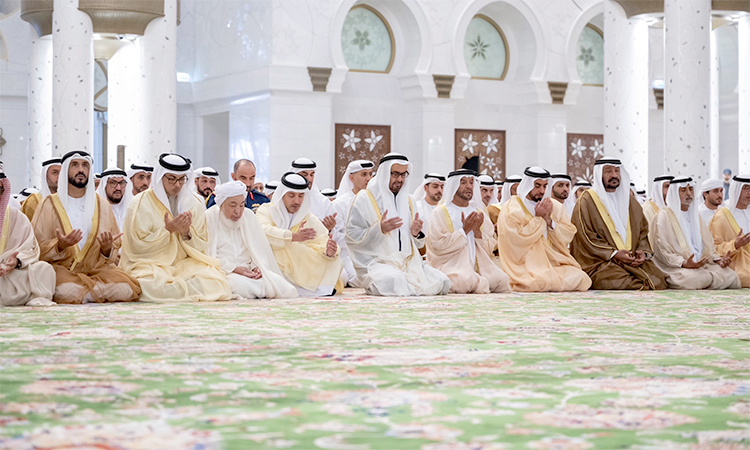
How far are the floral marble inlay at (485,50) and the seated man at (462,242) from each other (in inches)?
282

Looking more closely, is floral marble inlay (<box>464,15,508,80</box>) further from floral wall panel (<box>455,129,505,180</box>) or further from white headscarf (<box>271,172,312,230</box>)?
white headscarf (<box>271,172,312,230</box>)

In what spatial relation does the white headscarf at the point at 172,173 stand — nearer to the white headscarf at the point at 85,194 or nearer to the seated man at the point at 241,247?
the seated man at the point at 241,247

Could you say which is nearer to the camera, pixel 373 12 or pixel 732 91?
pixel 373 12

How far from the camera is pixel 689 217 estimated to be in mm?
7922

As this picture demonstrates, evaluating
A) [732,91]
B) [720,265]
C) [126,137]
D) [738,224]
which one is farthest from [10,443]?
[732,91]

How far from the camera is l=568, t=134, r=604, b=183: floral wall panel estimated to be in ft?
A: 49.2

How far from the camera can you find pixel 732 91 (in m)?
16.1

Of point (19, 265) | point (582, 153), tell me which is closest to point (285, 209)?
point (19, 265)

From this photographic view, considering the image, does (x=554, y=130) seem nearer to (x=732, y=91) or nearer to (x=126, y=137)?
(x=732, y=91)

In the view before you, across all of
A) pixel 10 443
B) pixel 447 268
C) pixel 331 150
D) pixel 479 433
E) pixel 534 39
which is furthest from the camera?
pixel 534 39

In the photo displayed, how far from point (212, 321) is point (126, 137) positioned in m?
6.74

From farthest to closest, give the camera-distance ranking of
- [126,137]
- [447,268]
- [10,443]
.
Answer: [126,137], [447,268], [10,443]

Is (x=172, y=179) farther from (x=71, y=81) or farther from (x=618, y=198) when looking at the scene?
(x=618, y=198)

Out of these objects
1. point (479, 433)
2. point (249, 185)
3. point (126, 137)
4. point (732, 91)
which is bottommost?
point (479, 433)
